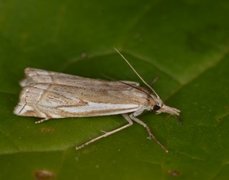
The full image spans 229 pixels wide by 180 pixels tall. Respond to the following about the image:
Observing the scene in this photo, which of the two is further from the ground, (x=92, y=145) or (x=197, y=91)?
(x=197, y=91)

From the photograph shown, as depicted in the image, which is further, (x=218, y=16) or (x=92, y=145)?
(x=218, y=16)

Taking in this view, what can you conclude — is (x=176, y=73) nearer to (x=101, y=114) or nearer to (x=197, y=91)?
(x=197, y=91)

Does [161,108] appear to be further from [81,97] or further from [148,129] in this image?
[81,97]

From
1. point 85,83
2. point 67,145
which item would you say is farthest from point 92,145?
point 85,83

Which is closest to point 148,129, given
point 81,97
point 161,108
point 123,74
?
point 161,108

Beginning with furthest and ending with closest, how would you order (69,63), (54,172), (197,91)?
(69,63)
(197,91)
(54,172)

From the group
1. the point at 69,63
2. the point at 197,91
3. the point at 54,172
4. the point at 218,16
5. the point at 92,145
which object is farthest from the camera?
the point at 218,16

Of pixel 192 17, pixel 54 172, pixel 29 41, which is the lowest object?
pixel 54 172
